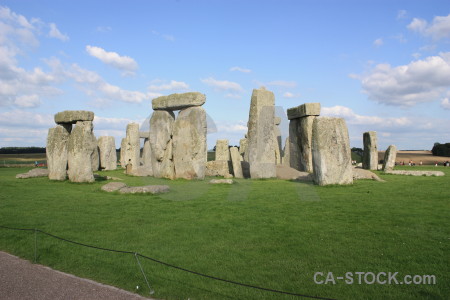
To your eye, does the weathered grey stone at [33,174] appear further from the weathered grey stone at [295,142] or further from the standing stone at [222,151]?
the weathered grey stone at [295,142]

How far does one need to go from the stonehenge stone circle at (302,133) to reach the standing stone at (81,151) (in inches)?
367

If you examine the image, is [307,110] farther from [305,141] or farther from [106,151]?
[106,151]

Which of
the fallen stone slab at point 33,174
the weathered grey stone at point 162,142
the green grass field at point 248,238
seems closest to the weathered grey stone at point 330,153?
the green grass field at point 248,238

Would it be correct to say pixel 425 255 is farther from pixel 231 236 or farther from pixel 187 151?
pixel 187 151

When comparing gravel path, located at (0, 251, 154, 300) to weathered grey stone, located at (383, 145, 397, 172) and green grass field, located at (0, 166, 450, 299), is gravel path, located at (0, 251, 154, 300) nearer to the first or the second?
green grass field, located at (0, 166, 450, 299)

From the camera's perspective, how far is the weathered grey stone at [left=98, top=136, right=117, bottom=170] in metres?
23.5

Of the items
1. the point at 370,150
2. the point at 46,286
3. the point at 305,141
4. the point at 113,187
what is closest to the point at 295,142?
the point at 305,141

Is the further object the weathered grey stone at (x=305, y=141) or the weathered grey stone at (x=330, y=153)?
the weathered grey stone at (x=305, y=141)

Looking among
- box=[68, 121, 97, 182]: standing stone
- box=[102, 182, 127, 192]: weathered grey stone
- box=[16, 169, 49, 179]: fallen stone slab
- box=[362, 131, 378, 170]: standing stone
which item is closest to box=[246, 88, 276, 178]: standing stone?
box=[102, 182, 127, 192]: weathered grey stone

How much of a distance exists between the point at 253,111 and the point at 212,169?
3.97m

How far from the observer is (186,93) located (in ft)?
51.3

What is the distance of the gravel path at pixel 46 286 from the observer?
425 cm

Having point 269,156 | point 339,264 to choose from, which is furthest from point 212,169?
point 339,264

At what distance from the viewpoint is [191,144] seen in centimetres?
1539
